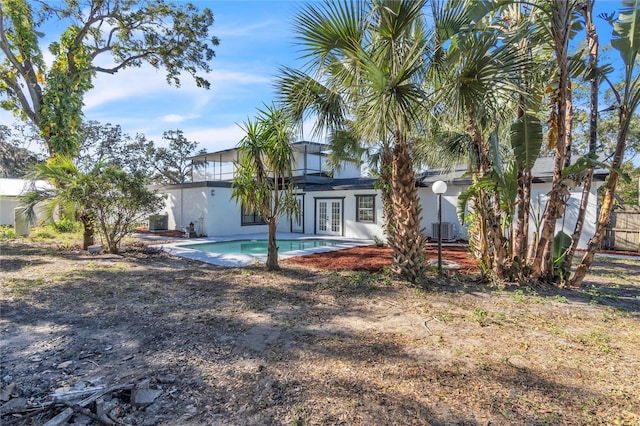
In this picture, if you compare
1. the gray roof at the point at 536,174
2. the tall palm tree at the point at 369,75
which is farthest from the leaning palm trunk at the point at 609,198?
the gray roof at the point at 536,174

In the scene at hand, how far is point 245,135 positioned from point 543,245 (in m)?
6.86

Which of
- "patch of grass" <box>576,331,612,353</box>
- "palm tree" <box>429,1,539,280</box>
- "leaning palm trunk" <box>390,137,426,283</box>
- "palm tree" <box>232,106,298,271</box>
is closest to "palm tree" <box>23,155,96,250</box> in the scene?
"palm tree" <box>232,106,298,271</box>

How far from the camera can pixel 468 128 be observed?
23.5 feet

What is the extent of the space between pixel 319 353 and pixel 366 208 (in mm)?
13540

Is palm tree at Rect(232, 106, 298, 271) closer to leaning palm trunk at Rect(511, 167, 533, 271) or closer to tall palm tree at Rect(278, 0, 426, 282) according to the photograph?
tall palm tree at Rect(278, 0, 426, 282)

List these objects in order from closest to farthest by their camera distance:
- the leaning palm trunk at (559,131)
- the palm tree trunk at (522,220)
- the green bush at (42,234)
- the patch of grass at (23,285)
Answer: the leaning palm trunk at (559,131), the patch of grass at (23,285), the palm tree trunk at (522,220), the green bush at (42,234)

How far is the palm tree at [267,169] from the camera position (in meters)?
8.15

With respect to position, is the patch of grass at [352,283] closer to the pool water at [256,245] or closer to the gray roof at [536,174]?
the gray roof at [536,174]

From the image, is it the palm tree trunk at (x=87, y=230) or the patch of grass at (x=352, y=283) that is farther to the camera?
the palm tree trunk at (x=87, y=230)

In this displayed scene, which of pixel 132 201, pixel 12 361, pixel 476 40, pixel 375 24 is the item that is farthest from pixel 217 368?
pixel 132 201

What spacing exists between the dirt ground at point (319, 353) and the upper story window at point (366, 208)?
959cm

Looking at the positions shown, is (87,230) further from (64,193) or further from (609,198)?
(609,198)

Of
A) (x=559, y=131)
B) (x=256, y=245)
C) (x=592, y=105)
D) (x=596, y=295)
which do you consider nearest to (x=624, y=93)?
(x=592, y=105)

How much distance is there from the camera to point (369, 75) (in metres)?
5.16
